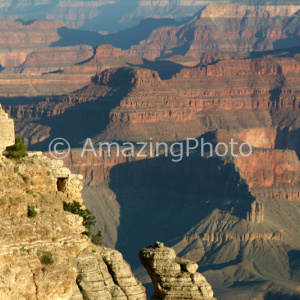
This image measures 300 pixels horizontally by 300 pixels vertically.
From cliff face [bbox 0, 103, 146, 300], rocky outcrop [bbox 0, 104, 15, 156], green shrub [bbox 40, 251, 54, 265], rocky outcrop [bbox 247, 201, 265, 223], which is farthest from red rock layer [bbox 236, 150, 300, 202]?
green shrub [bbox 40, 251, 54, 265]

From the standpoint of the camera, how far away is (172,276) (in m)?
27.3

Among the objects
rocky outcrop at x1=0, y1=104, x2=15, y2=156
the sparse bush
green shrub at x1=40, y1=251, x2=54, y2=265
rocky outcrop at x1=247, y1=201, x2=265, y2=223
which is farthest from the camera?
rocky outcrop at x1=247, y1=201, x2=265, y2=223

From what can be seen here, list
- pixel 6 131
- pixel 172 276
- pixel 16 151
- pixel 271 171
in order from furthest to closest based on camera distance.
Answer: pixel 271 171 < pixel 172 276 < pixel 16 151 < pixel 6 131

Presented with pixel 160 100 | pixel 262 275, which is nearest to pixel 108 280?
pixel 262 275

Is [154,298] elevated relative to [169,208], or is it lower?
elevated

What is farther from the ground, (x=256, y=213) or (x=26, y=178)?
(x=26, y=178)

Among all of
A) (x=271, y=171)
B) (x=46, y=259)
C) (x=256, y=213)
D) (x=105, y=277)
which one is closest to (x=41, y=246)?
(x=46, y=259)

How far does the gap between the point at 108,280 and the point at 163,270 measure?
1698mm

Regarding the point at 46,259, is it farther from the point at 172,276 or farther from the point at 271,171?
the point at 271,171

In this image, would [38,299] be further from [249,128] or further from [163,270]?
[249,128]

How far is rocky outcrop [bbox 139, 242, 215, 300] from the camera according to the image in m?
27.0

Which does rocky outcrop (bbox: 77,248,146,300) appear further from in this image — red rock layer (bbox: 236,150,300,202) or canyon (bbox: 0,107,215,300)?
red rock layer (bbox: 236,150,300,202)

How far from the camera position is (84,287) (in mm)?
25625

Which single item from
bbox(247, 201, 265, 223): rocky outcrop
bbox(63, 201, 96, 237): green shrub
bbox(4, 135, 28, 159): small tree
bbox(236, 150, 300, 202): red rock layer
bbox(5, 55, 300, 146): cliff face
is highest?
bbox(4, 135, 28, 159): small tree
